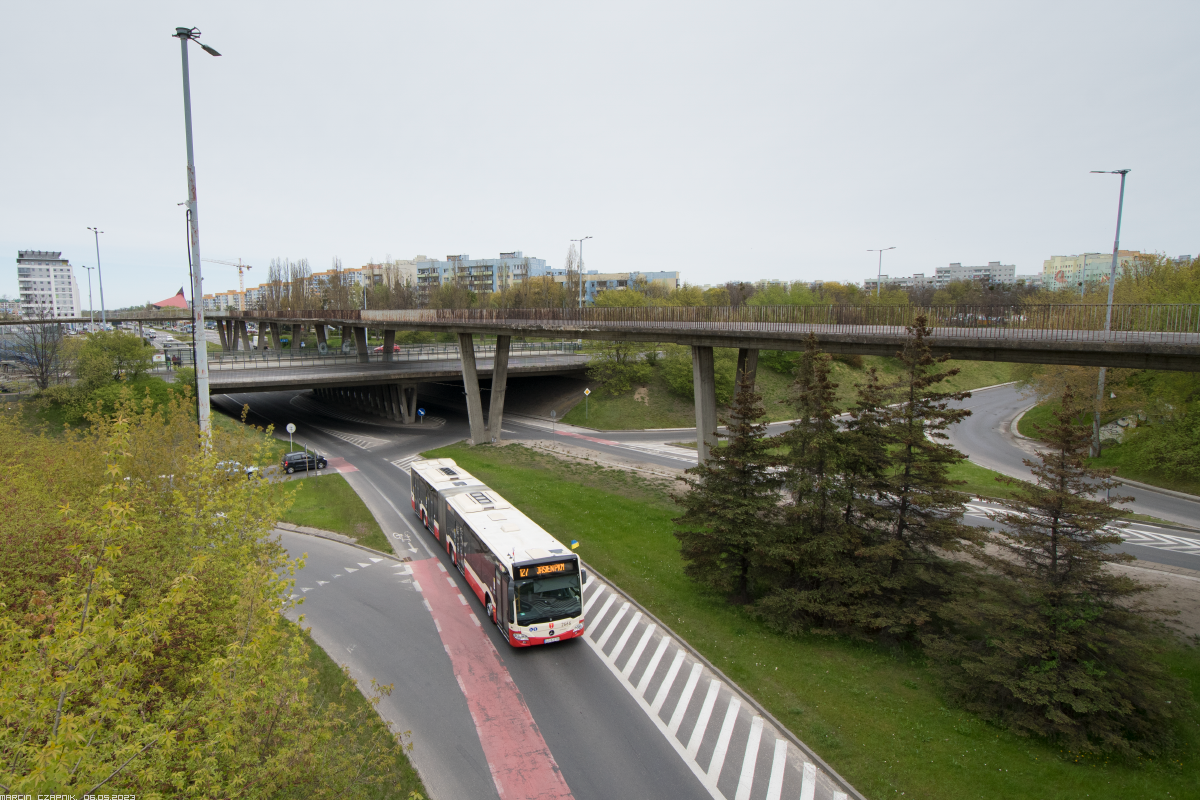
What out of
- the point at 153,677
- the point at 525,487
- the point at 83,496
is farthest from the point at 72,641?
the point at 525,487

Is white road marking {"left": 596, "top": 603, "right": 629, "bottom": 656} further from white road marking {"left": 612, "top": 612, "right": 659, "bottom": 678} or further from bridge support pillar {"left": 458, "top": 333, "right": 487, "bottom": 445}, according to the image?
bridge support pillar {"left": 458, "top": 333, "right": 487, "bottom": 445}

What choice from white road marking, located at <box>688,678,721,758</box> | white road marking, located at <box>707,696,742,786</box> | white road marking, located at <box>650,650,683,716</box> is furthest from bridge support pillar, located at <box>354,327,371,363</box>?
white road marking, located at <box>707,696,742,786</box>

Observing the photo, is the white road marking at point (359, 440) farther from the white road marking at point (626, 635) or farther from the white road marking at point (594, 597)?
the white road marking at point (626, 635)

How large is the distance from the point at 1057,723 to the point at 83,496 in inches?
800

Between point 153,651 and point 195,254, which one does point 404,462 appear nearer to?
point 195,254

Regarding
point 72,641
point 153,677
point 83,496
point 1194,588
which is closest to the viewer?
point 72,641

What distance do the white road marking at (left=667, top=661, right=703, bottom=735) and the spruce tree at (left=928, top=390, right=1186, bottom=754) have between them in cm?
616

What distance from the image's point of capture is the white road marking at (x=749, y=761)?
37.6 ft

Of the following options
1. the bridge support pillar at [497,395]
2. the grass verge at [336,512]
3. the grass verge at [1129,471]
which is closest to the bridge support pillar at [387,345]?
the bridge support pillar at [497,395]

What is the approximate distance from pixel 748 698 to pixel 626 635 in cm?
413

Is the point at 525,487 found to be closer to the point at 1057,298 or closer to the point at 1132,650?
the point at 1132,650

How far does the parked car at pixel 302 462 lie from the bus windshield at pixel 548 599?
27.3m

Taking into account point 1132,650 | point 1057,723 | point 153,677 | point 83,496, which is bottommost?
point 1057,723

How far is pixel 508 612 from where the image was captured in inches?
638
